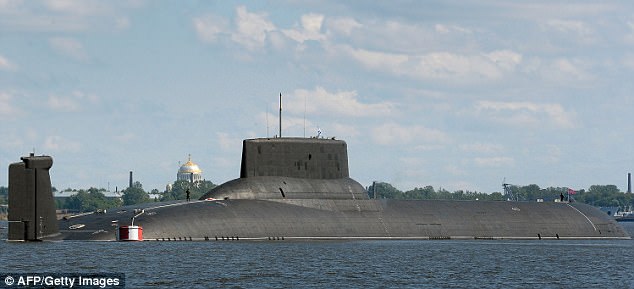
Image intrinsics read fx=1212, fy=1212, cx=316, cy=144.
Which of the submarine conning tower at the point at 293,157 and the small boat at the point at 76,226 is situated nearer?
the small boat at the point at 76,226

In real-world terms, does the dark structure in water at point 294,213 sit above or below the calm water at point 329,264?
above

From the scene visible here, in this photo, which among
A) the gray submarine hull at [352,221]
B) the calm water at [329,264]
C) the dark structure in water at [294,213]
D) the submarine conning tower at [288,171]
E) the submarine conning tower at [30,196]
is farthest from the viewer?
the submarine conning tower at [288,171]

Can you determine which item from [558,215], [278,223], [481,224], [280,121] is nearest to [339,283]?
[278,223]

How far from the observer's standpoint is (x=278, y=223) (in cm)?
7662

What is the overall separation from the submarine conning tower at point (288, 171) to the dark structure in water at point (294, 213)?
7 cm

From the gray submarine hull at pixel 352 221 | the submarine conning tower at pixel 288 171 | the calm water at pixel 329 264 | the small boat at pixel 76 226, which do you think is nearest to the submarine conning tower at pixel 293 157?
the submarine conning tower at pixel 288 171

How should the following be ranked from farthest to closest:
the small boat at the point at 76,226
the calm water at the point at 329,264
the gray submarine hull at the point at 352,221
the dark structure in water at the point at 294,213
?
1. the gray submarine hull at the point at 352,221
2. the small boat at the point at 76,226
3. the dark structure in water at the point at 294,213
4. the calm water at the point at 329,264

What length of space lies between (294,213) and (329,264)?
61.9 feet

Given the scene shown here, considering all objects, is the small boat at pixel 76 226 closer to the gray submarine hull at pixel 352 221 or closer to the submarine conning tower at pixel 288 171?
the gray submarine hull at pixel 352 221

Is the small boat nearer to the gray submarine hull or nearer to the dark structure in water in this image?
the dark structure in water
